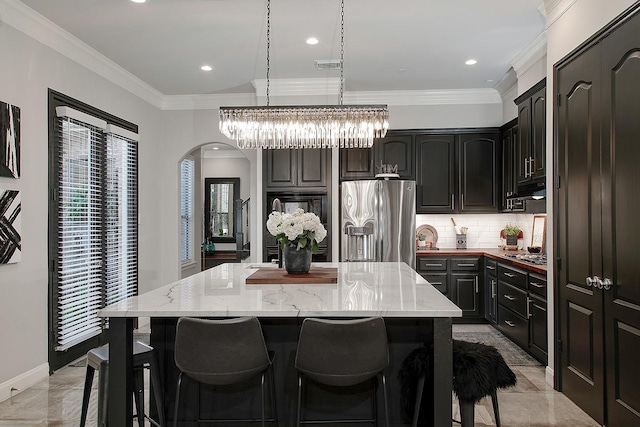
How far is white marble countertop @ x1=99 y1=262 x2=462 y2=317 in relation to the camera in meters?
2.16

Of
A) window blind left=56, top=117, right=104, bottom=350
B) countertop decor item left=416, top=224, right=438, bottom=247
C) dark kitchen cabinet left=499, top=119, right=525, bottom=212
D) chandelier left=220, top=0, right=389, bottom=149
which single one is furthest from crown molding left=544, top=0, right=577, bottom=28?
window blind left=56, top=117, right=104, bottom=350

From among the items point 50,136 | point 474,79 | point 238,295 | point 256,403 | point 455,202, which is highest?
point 474,79

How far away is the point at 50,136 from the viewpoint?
395cm

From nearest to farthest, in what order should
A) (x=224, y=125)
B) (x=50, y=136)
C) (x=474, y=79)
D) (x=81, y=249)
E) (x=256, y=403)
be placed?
(x=256, y=403)
(x=224, y=125)
(x=50, y=136)
(x=81, y=249)
(x=474, y=79)

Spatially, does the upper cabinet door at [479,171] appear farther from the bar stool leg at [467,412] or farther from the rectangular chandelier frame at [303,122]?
the bar stool leg at [467,412]

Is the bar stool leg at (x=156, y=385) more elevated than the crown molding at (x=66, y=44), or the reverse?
the crown molding at (x=66, y=44)

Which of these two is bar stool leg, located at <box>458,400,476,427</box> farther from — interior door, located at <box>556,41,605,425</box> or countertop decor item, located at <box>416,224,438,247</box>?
countertop decor item, located at <box>416,224,438,247</box>

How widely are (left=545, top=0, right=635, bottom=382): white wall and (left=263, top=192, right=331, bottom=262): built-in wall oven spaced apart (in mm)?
2662

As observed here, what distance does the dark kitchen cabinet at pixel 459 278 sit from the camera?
18.4ft

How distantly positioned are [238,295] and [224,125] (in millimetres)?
1643

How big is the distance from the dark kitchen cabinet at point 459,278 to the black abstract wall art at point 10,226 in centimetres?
404

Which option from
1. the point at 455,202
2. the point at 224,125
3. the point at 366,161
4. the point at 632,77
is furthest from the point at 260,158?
the point at 632,77

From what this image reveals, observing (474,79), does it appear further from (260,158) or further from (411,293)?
(411,293)

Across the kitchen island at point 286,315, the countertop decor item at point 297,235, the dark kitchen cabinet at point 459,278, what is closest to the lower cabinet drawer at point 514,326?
the dark kitchen cabinet at point 459,278
